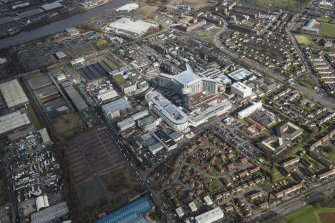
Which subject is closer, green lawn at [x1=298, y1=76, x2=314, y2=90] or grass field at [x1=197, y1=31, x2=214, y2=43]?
green lawn at [x1=298, y1=76, x2=314, y2=90]

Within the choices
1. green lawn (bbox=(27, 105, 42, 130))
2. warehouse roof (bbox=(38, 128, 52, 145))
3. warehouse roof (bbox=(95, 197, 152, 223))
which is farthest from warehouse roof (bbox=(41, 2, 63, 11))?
warehouse roof (bbox=(95, 197, 152, 223))

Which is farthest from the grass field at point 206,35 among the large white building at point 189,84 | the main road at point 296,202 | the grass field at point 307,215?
the grass field at point 307,215

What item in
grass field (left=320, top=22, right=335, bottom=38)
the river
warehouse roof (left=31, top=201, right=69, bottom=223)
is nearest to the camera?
warehouse roof (left=31, top=201, right=69, bottom=223)

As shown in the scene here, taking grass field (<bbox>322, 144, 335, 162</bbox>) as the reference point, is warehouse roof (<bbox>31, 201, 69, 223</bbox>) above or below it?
below

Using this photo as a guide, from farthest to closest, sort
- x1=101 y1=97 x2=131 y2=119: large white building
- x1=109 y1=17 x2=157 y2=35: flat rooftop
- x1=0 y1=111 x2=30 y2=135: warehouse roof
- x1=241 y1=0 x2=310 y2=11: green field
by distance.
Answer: x1=241 y1=0 x2=310 y2=11: green field → x1=109 y1=17 x2=157 y2=35: flat rooftop → x1=101 y1=97 x2=131 y2=119: large white building → x1=0 y1=111 x2=30 y2=135: warehouse roof

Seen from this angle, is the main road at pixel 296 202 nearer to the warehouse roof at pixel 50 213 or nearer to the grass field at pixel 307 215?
the grass field at pixel 307 215

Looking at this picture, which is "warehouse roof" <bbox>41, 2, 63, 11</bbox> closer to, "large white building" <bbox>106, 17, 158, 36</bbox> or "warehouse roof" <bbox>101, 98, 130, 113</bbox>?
"large white building" <bbox>106, 17, 158, 36</bbox>

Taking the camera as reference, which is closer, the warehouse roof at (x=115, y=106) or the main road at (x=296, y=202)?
the main road at (x=296, y=202)

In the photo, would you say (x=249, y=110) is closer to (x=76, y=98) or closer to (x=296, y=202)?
(x=296, y=202)
